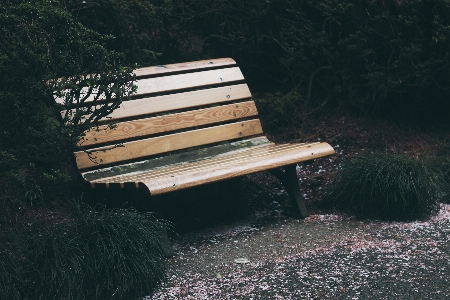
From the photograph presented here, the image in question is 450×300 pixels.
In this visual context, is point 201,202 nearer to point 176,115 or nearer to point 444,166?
point 176,115

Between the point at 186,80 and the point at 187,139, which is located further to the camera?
the point at 186,80

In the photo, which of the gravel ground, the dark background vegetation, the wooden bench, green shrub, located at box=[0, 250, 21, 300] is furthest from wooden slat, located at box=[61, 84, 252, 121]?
green shrub, located at box=[0, 250, 21, 300]

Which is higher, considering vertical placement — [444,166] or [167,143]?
[167,143]

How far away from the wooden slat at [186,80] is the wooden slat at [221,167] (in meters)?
0.62

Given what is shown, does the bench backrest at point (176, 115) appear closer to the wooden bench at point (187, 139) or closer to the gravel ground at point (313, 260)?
the wooden bench at point (187, 139)

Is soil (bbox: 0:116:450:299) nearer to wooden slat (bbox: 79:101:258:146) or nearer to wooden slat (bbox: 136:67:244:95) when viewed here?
wooden slat (bbox: 79:101:258:146)

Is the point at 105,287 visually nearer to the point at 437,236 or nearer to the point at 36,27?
the point at 36,27

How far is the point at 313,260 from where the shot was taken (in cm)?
385

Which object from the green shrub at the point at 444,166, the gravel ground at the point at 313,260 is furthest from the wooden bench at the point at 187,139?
the green shrub at the point at 444,166

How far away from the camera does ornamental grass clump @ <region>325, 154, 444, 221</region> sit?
459 cm

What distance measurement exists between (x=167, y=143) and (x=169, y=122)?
0.52 ft

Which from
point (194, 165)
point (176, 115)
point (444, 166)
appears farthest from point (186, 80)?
point (444, 166)

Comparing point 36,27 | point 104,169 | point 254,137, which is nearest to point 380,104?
point 254,137

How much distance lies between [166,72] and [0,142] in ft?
5.77
